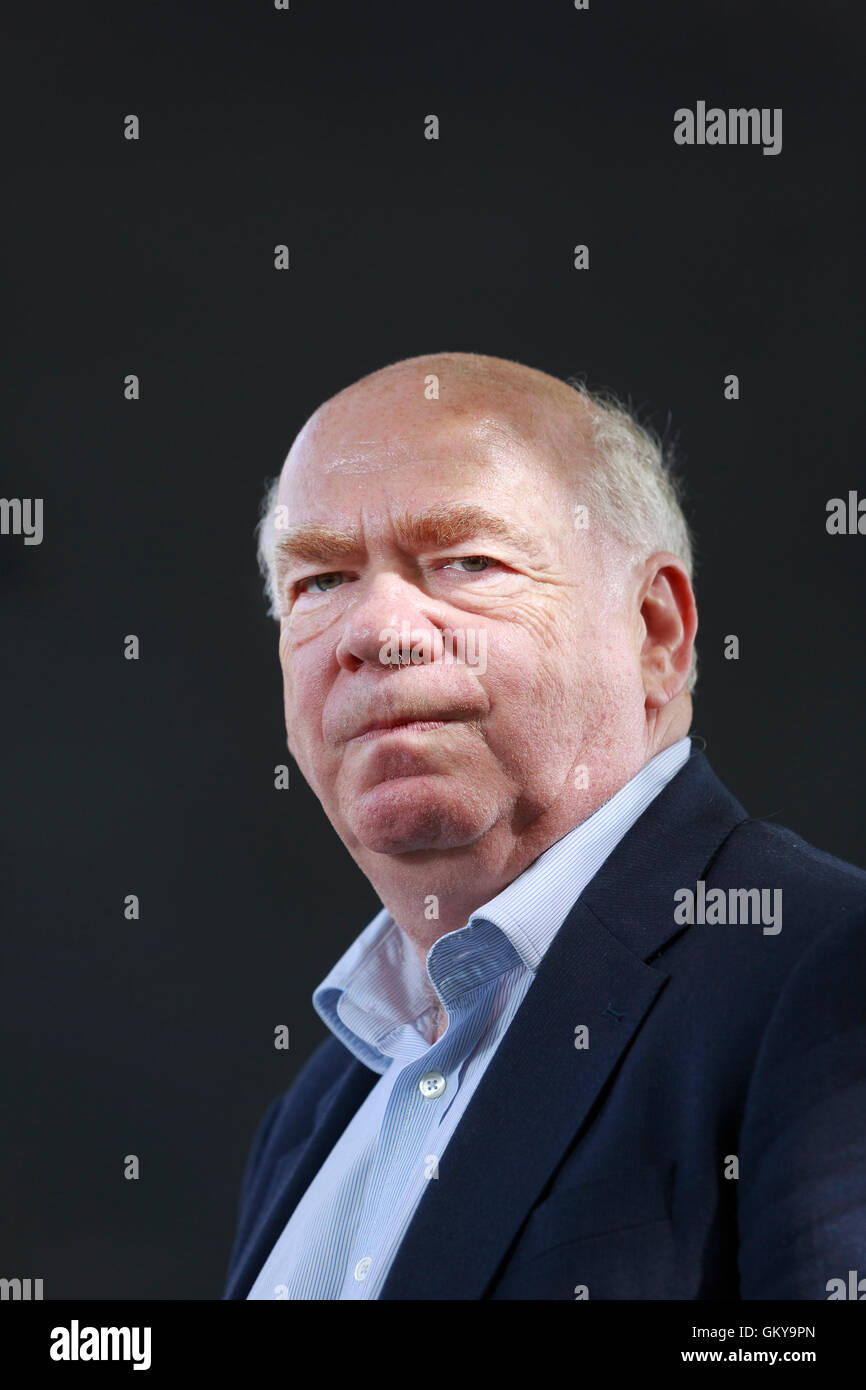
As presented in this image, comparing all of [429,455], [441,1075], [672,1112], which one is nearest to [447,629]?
[429,455]

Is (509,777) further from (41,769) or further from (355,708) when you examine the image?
(41,769)

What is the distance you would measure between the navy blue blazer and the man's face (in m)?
0.23

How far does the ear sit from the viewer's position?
2.02 m

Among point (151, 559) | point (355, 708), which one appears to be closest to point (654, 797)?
point (355, 708)

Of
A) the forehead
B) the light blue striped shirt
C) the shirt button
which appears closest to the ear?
the light blue striped shirt

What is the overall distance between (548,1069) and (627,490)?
0.90 metres

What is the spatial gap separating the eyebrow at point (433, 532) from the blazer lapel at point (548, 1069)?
0.47 m

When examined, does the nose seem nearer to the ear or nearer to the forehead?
the forehead

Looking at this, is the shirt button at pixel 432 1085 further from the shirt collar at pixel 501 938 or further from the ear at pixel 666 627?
the ear at pixel 666 627

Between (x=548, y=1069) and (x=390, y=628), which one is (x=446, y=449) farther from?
(x=548, y=1069)

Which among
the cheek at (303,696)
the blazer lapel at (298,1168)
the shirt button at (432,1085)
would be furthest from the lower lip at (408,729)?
the blazer lapel at (298,1168)

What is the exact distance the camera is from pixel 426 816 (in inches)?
71.6

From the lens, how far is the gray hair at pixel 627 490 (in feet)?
6.63
